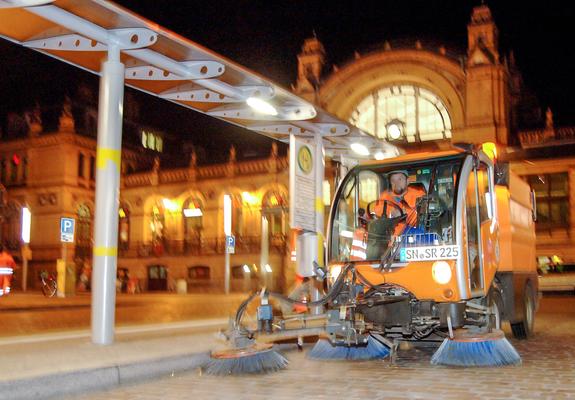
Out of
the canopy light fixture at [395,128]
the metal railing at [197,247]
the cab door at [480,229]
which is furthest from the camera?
the metal railing at [197,247]

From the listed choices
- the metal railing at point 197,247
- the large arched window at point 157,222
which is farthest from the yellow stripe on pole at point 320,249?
the large arched window at point 157,222

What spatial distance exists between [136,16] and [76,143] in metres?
41.3

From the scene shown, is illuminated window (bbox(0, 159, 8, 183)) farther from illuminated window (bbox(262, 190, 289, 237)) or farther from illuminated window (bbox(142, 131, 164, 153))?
illuminated window (bbox(262, 190, 289, 237))

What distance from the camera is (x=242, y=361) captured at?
8141mm

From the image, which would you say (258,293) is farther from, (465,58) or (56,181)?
(56,181)

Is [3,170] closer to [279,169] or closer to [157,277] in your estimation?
[157,277]

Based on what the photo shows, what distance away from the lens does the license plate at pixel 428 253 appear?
9.04 m

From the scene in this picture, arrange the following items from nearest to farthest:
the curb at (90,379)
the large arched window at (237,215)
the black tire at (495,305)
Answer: the curb at (90,379) < the black tire at (495,305) < the large arched window at (237,215)

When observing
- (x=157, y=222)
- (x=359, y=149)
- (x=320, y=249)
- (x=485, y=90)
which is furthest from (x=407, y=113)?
(x=320, y=249)

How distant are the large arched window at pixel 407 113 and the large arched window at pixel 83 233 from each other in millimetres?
21992

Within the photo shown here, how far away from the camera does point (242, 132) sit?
5291 centimetres

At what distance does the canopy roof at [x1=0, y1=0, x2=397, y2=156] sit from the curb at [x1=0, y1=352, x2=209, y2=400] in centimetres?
447

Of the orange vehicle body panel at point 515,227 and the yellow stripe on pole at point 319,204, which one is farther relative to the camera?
the yellow stripe on pole at point 319,204

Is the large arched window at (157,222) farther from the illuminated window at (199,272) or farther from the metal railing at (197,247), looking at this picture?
the illuminated window at (199,272)
